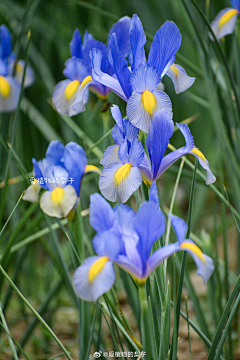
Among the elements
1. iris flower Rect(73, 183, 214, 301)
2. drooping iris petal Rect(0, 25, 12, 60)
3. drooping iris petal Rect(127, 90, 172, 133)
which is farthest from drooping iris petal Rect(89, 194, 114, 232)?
drooping iris petal Rect(0, 25, 12, 60)

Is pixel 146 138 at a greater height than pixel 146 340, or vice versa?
pixel 146 138

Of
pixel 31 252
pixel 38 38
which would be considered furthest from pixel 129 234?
pixel 38 38

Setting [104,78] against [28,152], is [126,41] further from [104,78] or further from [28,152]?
[28,152]

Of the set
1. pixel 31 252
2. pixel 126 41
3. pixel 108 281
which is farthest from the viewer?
pixel 31 252

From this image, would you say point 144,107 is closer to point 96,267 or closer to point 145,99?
point 145,99

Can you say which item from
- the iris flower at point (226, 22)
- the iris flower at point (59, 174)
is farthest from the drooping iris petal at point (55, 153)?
the iris flower at point (226, 22)

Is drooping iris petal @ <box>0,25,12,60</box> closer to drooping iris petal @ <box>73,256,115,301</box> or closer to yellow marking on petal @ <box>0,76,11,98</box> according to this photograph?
yellow marking on petal @ <box>0,76,11,98</box>
